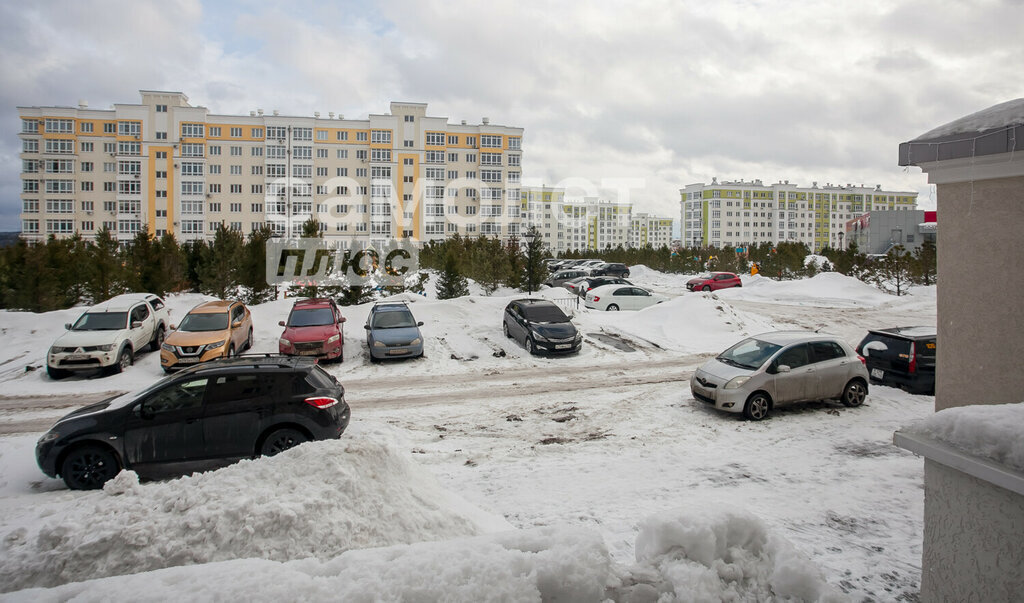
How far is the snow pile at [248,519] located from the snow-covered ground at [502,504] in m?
0.02

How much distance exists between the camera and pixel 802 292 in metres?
33.6

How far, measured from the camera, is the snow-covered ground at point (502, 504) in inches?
125

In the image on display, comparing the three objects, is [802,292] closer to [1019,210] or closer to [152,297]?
[1019,210]

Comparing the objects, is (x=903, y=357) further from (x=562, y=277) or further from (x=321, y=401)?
(x=562, y=277)

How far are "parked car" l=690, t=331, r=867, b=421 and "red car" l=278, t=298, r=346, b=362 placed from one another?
1015 cm

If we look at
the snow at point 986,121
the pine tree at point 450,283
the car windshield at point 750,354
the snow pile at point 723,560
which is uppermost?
the snow at point 986,121

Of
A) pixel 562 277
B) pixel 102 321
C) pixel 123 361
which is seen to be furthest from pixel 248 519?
pixel 562 277

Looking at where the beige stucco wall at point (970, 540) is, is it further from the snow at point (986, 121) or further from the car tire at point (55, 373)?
the car tire at point (55, 373)

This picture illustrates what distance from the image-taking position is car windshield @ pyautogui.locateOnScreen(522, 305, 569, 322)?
1803cm

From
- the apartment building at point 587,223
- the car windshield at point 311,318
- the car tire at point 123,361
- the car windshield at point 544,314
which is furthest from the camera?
the apartment building at point 587,223

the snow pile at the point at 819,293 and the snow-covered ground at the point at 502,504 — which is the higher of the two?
the snow pile at the point at 819,293

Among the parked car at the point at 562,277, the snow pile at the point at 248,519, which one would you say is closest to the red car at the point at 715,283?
the parked car at the point at 562,277

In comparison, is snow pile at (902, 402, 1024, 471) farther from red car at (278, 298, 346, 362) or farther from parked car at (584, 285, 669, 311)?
parked car at (584, 285, 669, 311)

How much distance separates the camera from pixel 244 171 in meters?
69.6
